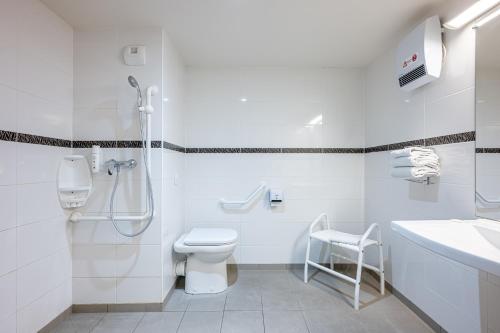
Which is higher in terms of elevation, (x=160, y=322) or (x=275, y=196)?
(x=275, y=196)

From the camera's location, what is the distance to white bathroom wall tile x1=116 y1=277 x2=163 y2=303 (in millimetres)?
1861

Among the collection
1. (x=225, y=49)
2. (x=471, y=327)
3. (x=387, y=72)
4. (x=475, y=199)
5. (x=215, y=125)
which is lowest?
(x=471, y=327)

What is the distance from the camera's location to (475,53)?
4.61 feet

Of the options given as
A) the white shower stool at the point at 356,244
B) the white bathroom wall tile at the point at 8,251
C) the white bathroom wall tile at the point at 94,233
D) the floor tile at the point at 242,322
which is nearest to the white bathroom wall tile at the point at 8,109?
the white bathroom wall tile at the point at 8,251

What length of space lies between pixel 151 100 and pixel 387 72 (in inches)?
81.4

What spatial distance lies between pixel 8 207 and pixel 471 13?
282 centimetres

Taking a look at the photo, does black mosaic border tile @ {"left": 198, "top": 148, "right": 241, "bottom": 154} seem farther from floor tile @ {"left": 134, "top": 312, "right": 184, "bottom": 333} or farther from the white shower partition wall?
floor tile @ {"left": 134, "top": 312, "right": 184, "bottom": 333}

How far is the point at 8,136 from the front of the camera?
53.4 inches

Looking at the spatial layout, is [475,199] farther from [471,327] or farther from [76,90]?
[76,90]

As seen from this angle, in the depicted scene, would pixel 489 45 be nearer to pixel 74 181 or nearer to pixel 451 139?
pixel 451 139

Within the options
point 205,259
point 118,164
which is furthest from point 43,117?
point 205,259

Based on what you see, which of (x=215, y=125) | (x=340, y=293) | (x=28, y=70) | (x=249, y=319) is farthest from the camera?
(x=215, y=125)

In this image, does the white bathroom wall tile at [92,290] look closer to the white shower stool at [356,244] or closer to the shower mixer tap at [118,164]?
the shower mixer tap at [118,164]

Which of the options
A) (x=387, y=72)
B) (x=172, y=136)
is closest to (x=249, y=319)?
(x=172, y=136)
